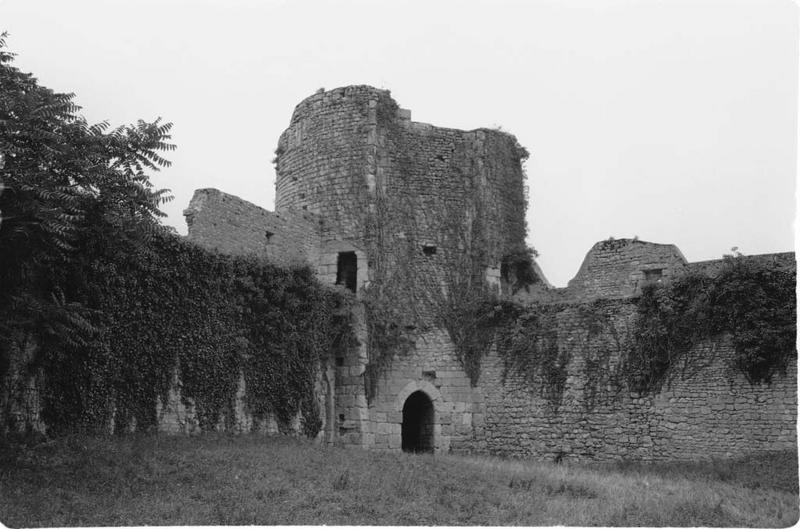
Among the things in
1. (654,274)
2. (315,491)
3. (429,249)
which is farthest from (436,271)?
(315,491)

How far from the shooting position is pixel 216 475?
13.4 metres

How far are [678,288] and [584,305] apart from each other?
90.4 inches

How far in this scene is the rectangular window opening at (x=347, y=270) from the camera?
75.2 feet

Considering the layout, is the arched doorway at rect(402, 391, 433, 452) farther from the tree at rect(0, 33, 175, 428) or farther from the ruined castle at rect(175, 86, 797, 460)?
the tree at rect(0, 33, 175, 428)

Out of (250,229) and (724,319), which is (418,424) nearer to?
(250,229)

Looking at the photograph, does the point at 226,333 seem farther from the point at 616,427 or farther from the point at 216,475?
the point at 616,427

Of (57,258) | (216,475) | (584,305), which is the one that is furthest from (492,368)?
(57,258)

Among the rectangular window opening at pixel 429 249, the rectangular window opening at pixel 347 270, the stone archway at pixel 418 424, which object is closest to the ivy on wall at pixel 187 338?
the rectangular window opening at pixel 347 270

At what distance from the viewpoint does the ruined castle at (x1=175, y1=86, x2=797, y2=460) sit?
19812 mm

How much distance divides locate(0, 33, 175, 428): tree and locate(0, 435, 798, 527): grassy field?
1793 mm

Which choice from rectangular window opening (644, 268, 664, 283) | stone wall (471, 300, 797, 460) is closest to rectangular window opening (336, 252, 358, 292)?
stone wall (471, 300, 797, 460)

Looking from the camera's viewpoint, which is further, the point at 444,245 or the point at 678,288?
the point at 444,245

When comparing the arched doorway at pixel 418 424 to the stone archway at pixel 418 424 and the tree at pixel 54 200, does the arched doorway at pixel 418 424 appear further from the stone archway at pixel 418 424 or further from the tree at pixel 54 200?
the tree at pixel 54 200

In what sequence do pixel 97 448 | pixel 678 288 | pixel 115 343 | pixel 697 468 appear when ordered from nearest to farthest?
pixel 97 448
pixel 115 343
pixel 697 468
pixel 678 288
